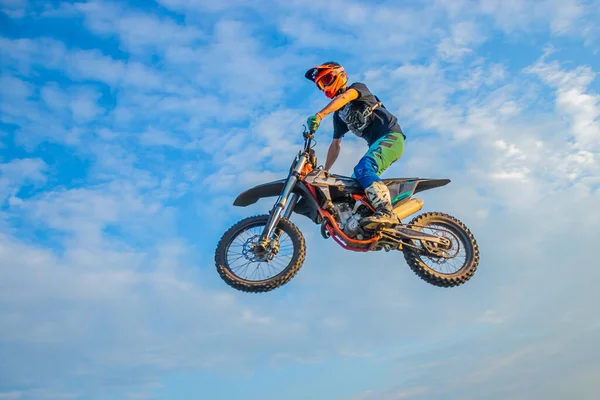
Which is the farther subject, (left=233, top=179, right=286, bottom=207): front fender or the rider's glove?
(left=233, top=179, right=286, bottom=207): front fender

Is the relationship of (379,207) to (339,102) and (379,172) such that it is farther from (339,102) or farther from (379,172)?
(339,102)

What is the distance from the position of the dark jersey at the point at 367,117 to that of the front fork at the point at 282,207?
100 cm

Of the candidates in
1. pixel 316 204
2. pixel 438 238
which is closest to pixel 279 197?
pixel 316 204

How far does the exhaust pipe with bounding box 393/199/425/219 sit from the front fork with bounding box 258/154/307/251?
148 centimetres

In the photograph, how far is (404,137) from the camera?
916 centimetres

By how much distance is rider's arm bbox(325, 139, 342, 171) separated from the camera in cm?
956

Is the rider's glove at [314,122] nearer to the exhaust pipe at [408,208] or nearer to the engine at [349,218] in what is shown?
the engine at [349,218]

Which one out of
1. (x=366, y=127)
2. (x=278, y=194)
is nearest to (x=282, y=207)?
(x=278, y=194)

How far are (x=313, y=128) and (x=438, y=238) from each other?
241cm

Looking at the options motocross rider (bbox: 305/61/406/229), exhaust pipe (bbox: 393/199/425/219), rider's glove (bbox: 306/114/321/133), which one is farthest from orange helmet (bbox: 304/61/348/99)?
exhaust pipe (bbox: 393/199/425/219)

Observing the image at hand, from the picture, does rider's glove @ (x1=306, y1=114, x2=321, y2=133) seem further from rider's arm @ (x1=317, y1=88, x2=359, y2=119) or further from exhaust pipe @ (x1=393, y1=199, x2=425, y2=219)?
exhaust pipe @ (x1=393, y1=199, x2=425, y2=219)

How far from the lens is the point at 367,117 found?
9031 millimetres

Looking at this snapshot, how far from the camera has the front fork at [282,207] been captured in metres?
8.09

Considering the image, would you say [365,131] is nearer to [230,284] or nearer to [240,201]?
[240,201]
